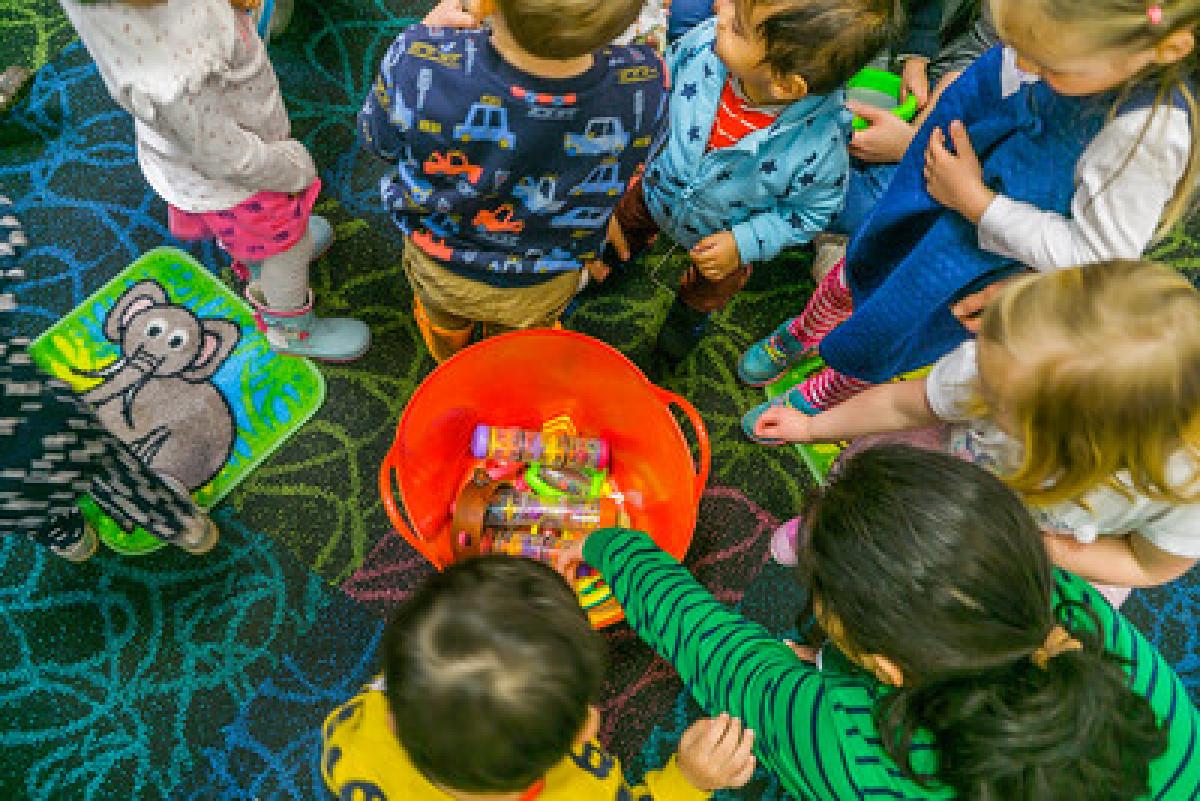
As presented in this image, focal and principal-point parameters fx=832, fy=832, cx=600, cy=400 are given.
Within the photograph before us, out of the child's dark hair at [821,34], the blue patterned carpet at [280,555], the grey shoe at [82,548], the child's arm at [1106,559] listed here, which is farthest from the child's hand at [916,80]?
the grey shoe at [82,548]

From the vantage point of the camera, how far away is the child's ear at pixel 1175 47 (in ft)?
2.62

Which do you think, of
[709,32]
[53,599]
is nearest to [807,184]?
[709,32]

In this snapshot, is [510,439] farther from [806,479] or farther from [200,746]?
[200,746]

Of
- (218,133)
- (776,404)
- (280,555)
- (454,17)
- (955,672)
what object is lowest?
(280,555)

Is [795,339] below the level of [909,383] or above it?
below

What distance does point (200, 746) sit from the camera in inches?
52.5

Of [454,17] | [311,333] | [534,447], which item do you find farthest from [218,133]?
[534,447]

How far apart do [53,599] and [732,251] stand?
1258 mm

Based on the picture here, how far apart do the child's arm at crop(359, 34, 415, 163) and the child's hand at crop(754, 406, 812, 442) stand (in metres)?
0.66

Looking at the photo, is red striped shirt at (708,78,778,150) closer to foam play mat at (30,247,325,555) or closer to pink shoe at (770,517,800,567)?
pink shoe at (770,517,800,567)

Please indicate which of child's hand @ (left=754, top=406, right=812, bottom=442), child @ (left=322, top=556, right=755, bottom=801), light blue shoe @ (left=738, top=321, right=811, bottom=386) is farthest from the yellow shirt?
light blue shoe @ (left=738, top=321, right=811, bottom=386)

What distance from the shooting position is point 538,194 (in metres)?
1.04

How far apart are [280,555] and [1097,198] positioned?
1.33m

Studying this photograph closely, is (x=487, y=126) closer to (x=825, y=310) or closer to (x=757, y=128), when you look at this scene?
(x=757, y=128)
